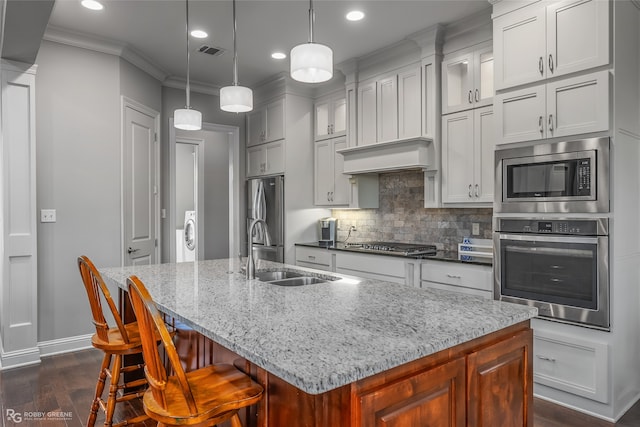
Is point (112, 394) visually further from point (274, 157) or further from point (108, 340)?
point (274, 157)

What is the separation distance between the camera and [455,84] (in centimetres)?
372

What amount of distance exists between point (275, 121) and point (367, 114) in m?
1.27

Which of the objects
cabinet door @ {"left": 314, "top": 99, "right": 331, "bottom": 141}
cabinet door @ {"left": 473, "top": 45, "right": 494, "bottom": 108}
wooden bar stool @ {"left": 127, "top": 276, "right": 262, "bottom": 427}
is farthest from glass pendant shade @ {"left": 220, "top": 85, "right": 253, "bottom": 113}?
cabinet door @ {"left": 314, "top": 99, "right": 331, "bottom": 141}

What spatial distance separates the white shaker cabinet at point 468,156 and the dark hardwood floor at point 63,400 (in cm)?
157

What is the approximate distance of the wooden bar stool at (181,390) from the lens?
49.9 inches

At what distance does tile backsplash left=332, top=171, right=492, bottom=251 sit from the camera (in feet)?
12.6

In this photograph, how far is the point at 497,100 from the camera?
296 cm

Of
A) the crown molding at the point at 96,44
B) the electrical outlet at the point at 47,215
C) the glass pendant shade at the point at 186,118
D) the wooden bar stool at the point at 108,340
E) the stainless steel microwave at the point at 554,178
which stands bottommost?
the wooden bar stool at the point at 108,340

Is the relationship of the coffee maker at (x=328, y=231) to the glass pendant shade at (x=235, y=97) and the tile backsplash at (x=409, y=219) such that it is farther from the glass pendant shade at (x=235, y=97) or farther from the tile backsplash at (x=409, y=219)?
the glass pendant shade at (x=235, y=97)

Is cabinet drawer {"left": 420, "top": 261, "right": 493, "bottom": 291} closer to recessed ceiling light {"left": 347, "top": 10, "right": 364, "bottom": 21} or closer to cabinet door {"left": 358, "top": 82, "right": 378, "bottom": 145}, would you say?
cabinet door {"left": 358, "top": 82, "right": 378, "bottom": 145}

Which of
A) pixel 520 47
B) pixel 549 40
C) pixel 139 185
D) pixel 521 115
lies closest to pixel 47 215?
pixel 139 185

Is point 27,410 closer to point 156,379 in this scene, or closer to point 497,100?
point 156,379

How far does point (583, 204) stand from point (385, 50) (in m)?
2.38

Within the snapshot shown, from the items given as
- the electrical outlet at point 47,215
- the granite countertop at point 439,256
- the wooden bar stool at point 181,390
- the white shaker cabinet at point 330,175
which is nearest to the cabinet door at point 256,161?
the white shaker cabinet at point 330,175
